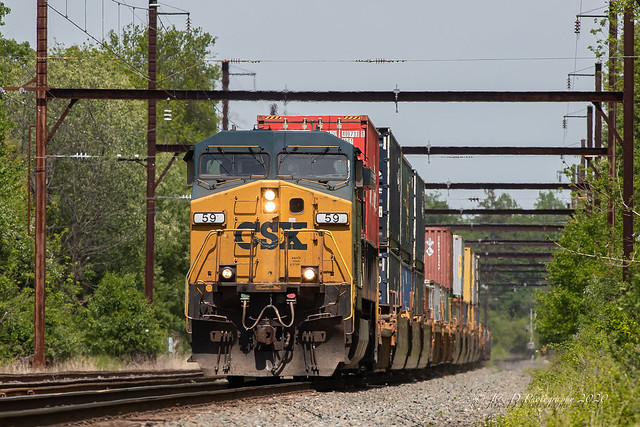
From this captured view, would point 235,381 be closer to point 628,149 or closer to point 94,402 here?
point 94,402

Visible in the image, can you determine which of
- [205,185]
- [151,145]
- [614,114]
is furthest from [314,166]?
[614,114]

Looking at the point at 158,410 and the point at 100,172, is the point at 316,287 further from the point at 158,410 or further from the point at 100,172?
the point at 100,172

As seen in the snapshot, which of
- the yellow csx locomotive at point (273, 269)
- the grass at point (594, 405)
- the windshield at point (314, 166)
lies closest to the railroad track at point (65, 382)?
the yellow csx locomotive at point (273, 269)

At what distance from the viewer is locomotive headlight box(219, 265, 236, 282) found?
1612cm

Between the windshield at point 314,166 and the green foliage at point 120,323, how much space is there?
19.2 metres

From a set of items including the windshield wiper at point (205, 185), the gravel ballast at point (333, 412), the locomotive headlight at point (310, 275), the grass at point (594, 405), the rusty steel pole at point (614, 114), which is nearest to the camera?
the grass at point (594, 405)

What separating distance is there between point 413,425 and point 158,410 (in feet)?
10.1

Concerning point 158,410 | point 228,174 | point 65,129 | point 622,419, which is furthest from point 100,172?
point 622,419

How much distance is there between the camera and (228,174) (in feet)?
Answer: 55.6

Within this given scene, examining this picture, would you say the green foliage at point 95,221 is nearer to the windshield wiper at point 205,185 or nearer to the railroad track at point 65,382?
the railroad track at point 65,382

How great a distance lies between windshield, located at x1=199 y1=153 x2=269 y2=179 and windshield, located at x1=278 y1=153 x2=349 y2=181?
0.32 m

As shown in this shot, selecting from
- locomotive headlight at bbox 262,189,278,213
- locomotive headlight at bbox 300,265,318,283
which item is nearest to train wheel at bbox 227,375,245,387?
locomotive headlight at bbox 300,265,318,283

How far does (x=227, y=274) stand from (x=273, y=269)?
0.75 metres

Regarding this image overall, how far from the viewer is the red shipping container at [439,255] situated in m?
33.9
